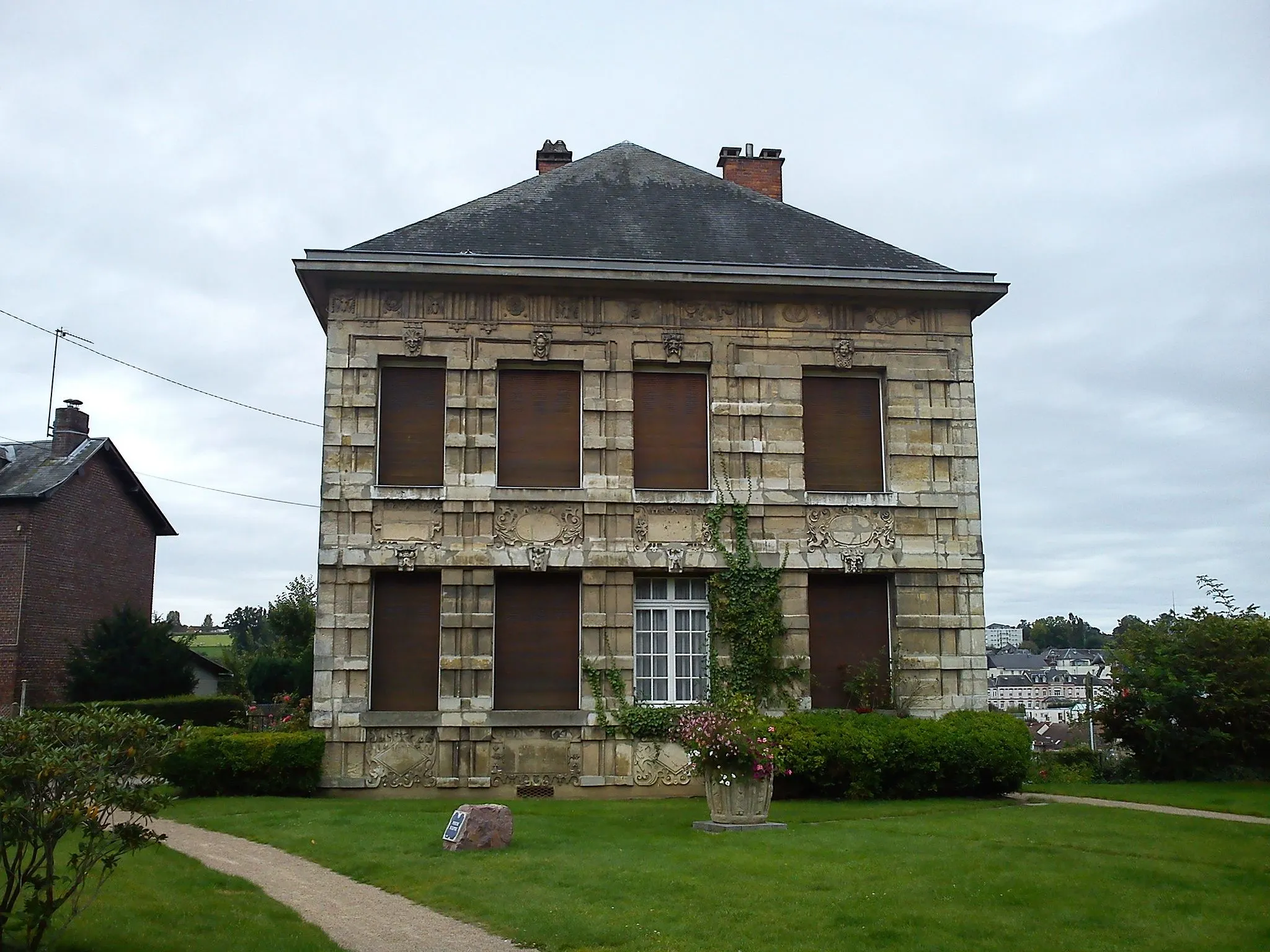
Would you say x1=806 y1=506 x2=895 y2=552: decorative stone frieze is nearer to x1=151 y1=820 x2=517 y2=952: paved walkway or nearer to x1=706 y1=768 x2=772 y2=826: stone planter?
x1=706 y1=768 x2=772 y2=826: stone planter

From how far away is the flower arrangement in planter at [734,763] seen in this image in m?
11.6

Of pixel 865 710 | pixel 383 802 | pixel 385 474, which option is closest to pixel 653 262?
pixel 385 474

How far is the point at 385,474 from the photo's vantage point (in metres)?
16.8

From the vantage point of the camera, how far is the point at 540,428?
55.8 ft

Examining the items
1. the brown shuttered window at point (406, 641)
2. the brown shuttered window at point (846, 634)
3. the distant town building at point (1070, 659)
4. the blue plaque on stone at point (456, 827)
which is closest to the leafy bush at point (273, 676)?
the brown shuttered window at point (406, 641)

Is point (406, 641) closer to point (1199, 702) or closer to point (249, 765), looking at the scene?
point (249, 765)

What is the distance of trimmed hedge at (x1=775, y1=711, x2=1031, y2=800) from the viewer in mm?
14852

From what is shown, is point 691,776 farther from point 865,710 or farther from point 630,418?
point 630,418

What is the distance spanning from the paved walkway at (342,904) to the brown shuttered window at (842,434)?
9380 millimetres

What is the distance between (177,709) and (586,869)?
17.9 metres

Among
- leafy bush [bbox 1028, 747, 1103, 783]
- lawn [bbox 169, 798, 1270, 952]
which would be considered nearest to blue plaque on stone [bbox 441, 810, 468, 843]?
lawn [bbox 169, 798, 1270, 952]

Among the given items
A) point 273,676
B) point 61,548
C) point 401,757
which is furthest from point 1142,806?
point 61,548

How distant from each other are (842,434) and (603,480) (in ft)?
12.1

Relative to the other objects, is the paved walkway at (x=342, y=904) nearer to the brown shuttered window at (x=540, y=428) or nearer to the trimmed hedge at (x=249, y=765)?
the trimmed hedge at (x=249, y=765)
